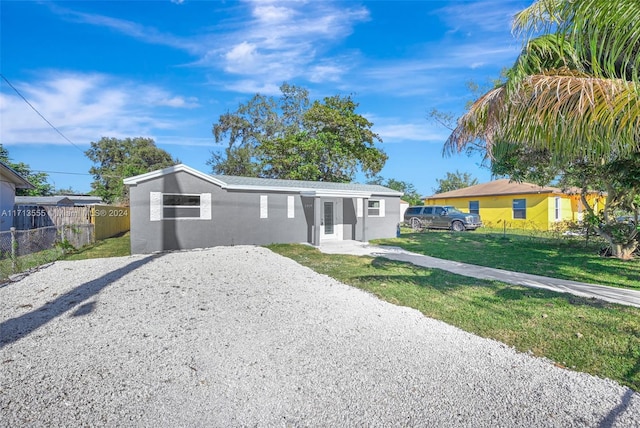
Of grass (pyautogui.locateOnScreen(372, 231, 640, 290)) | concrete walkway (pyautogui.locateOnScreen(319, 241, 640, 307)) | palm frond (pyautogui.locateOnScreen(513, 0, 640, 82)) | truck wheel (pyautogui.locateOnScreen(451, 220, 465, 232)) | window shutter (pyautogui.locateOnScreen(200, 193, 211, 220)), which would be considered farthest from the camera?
truck wheel (pyautogui.locateOnScreen(451, 220, 465, 232))

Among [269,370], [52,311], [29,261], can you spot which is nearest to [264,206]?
[29,261]

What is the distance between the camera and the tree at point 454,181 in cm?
4462

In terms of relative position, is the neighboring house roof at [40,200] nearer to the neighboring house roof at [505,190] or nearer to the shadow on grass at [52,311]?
the shadow on grass at [52,311]

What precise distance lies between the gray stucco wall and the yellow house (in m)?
12.0

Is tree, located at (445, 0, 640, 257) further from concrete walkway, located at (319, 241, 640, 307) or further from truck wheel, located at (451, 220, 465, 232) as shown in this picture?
truck wheel, located at (451, 220, 465, 232)

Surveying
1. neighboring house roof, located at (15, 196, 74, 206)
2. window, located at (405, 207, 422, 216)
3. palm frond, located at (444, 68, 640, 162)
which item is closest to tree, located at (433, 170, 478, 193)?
window, located at (405, 207, 422, 216)

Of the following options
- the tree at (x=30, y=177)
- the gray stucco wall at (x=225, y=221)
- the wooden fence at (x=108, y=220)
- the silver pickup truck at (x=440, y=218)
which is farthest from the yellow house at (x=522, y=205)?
the tree at (x=30, y=177)

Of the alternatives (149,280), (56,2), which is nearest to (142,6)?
(56,2)

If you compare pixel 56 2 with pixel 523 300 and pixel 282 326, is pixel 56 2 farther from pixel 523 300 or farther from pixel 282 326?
pixel 523 300

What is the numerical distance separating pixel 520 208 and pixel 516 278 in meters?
17.2

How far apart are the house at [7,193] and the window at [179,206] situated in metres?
5.63

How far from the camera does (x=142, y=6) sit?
988 centimetres

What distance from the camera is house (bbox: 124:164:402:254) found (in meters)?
11.0

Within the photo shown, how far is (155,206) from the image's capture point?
36.2ft
